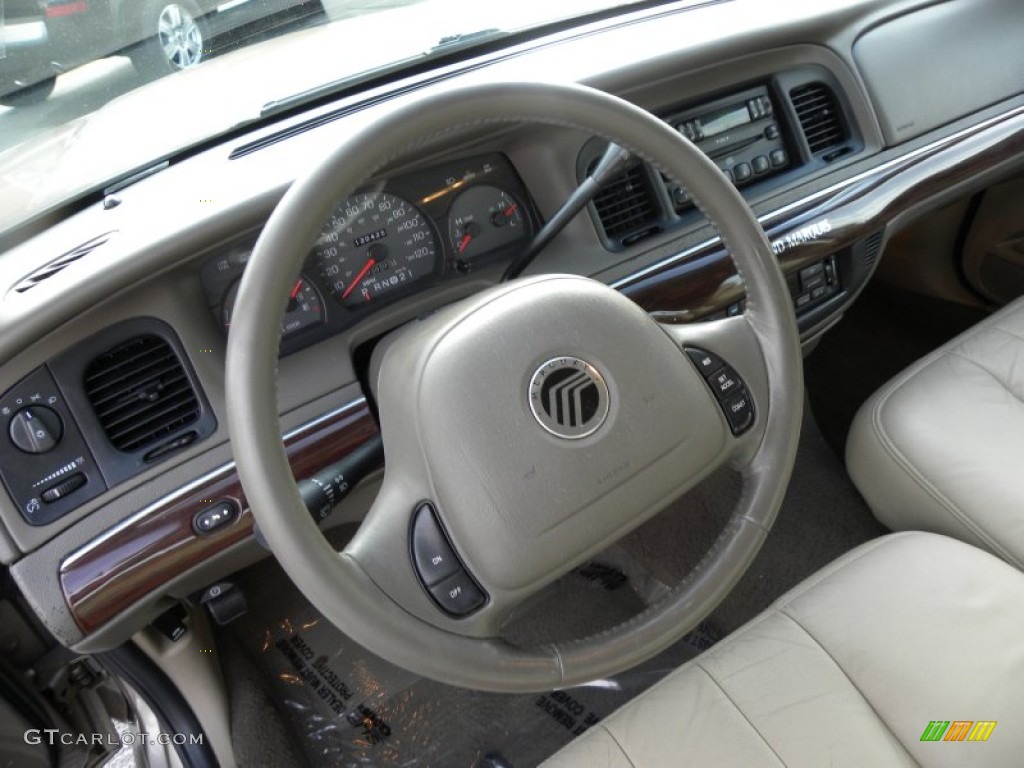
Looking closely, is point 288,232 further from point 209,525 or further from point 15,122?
point 15,122

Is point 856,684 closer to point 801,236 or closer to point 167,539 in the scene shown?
point 801,236

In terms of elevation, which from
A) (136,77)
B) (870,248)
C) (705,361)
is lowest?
(870,248)

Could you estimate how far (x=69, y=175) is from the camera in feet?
3.88

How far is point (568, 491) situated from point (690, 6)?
1132 mm

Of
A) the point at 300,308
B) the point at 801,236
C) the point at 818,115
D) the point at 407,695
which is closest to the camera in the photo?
the point at 300,308

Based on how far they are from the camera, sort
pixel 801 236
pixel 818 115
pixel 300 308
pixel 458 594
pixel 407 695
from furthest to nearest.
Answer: pixel 407 695 → pixel 818 115 → pixel 801 236 → pixel 300 308 → pixel 458 594

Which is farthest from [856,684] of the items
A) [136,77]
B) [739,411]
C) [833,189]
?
[136,77]

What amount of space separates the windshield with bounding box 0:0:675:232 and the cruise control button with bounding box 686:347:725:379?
2.35 ft

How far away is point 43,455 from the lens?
3.23 feet

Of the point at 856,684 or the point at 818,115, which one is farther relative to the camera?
the point at 818,115

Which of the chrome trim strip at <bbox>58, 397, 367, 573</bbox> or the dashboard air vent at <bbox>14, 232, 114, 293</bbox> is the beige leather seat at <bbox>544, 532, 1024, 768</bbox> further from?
the dashboard air vent at <bbox>14, 232, 114, 293</bbox>

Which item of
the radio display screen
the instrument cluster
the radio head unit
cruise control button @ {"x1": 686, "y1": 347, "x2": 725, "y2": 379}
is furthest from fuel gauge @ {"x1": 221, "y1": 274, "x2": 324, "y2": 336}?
the radio display screen

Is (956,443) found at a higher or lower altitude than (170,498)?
lower

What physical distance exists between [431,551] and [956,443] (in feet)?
2.83
